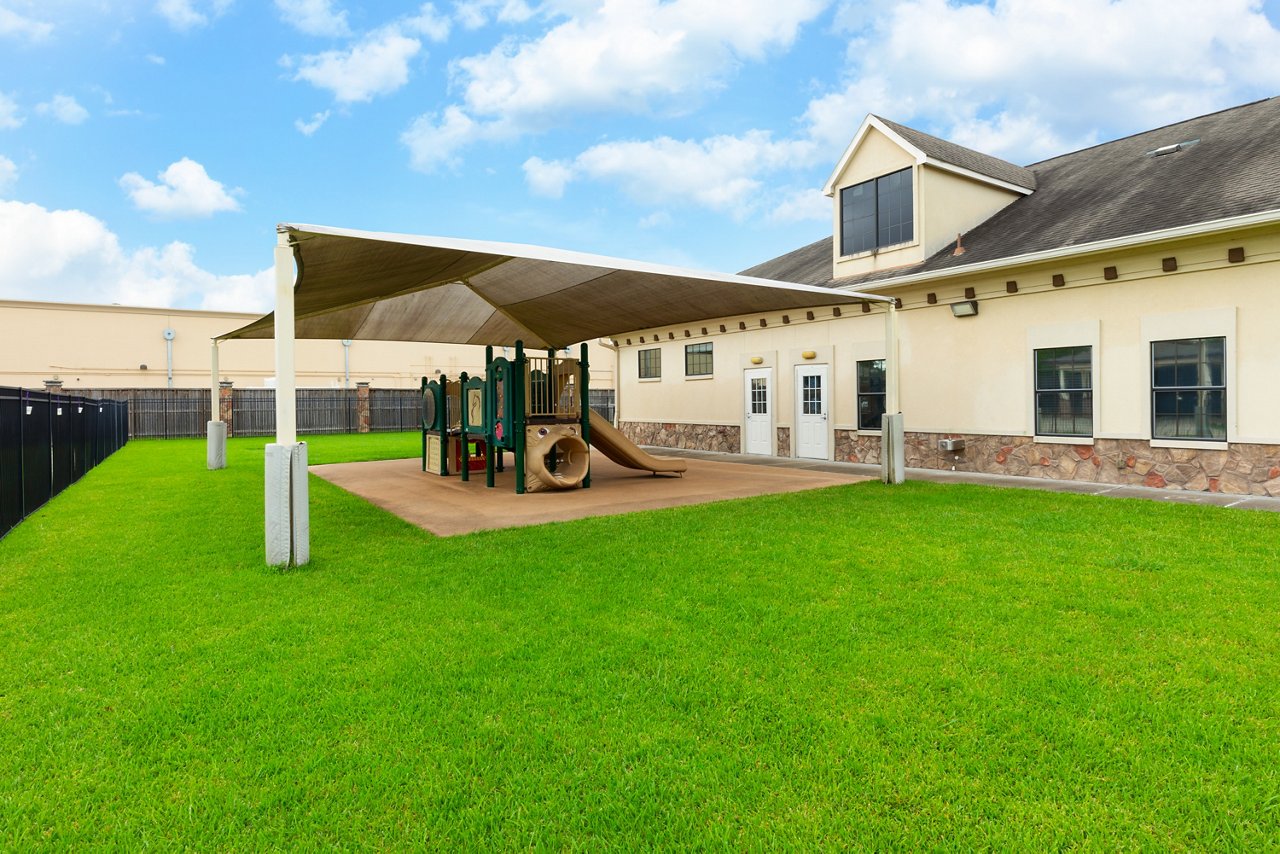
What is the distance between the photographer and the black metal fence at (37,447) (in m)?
6.67

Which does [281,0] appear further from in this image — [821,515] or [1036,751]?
[1036,751]

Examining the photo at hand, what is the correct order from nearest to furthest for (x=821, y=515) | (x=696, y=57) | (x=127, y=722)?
(x=127, y=722), (x=821, y=515), (x=696, y=57)

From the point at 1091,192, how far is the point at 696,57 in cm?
680

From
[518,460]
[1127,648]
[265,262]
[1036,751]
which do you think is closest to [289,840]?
[1036,751]

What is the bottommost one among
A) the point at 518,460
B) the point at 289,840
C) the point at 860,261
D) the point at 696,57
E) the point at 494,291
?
the point at 289,840

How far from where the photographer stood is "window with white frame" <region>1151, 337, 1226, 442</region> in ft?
27.7

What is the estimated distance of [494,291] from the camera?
10.2 metres

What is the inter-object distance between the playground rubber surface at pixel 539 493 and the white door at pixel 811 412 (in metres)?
1.51

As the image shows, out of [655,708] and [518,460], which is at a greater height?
[518,460]

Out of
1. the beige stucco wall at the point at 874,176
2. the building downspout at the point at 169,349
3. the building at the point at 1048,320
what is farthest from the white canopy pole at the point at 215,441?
the building downspout at the point at 169,349

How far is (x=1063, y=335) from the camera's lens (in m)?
9.77

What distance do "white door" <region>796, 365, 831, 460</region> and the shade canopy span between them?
3221mm

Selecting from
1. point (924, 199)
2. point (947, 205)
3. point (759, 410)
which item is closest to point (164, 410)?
point (759, 410)

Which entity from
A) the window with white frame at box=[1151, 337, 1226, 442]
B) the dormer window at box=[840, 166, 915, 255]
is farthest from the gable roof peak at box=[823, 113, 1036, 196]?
the window with white frame at box=[1151, 337, 1226, 442]
